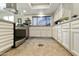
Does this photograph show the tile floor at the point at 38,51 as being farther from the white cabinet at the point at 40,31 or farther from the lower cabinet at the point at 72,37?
the white cabinet at the point at 40,31

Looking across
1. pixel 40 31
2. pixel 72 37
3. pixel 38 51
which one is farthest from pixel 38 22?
pixel 72 37

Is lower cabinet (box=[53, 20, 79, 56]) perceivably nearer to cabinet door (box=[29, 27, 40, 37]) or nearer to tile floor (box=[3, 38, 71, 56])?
tile floor (box=[3, 38, 71, 56])

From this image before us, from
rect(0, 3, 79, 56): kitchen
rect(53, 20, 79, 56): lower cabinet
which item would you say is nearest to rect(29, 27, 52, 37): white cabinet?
rect(0, 3, 79, 56): kitchen

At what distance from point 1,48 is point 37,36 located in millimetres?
5194

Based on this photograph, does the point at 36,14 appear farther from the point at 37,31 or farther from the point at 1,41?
the point at 1,41

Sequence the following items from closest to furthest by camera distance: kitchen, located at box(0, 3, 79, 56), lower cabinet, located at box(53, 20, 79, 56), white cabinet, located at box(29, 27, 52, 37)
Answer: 1. lower cabinet, located at box(53, 20, 79, 56)
2. kitchen, located at box(0, 3, 79, 56)
3. white cabinet, located at box(29, 27, 52, 37)

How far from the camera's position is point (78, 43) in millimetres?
1836

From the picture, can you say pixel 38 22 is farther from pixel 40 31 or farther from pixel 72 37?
pixel 72 37

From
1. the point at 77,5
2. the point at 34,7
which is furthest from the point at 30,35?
the point at 77,5

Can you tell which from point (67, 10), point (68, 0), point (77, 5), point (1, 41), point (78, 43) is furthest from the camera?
point (67, 10)

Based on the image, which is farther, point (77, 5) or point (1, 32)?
point (77, 5)

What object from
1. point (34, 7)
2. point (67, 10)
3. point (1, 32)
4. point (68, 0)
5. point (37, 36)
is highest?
point (34, 7)

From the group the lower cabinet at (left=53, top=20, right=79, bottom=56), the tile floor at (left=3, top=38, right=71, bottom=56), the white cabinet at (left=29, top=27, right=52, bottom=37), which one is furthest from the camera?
the white cabinet at (left=29, top=27, right=52, bottom=37)

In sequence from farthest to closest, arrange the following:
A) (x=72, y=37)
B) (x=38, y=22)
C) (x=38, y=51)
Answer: (x=38, y=22) < (x=38, y=51) < (x=72, y=37)
